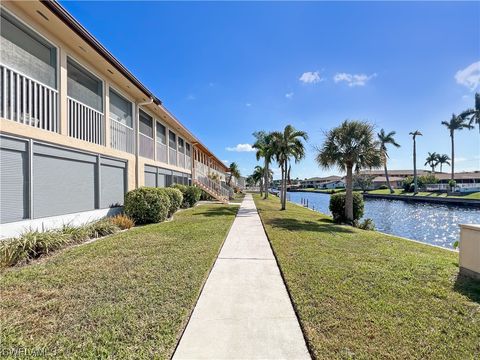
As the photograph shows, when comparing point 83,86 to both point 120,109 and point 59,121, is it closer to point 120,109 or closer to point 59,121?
point 59,121

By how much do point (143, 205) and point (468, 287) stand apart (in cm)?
953

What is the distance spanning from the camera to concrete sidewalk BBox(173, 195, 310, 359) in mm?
2539

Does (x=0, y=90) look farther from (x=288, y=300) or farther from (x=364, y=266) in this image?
(x=364, y=266)

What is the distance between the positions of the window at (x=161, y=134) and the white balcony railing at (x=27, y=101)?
790 cm

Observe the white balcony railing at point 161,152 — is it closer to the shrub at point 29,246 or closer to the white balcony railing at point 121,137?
the white balcony railing at point 121,137

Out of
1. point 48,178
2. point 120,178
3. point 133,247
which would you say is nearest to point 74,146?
point 48,178

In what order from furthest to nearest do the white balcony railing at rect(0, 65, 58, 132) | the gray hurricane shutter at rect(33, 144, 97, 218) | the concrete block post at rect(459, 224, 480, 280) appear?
the gray hurricane shutter at rect(33, 144, 97, 218), the white balcony railing at rect(0, 65, 58, 132), the concrete block post at rect(459, 224, 480, 280)

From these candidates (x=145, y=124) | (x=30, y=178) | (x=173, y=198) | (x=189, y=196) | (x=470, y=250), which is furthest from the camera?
(x=189, y=196)

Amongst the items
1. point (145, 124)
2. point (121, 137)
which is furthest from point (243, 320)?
point (145, 124)

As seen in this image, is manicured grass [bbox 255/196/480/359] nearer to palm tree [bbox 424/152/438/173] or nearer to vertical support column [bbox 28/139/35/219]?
vertical support column [bbox 28/139/35/219]

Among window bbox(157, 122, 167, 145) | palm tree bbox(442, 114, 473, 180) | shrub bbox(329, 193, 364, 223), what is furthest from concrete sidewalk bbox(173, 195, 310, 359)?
palm tree bbox(442, 114, 473, 180)

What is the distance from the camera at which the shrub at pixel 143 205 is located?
30.5ft

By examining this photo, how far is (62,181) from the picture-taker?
22.6 ft

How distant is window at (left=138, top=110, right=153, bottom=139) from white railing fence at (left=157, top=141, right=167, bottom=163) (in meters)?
1.02
